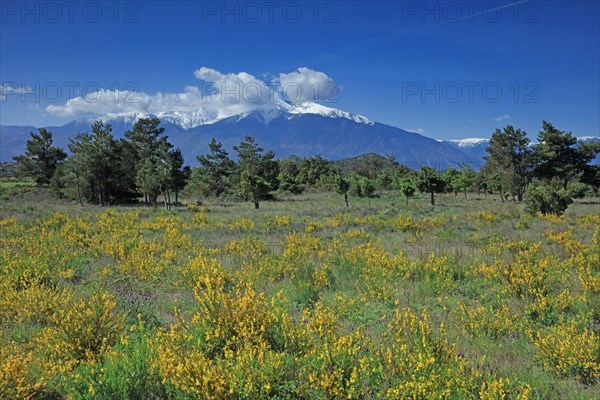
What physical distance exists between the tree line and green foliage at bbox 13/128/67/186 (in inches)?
4.9

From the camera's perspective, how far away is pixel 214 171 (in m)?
56.7

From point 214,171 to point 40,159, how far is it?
27.0 m

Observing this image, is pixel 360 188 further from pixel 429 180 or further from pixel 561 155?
pixel 561 155

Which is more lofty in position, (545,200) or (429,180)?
(429,180)

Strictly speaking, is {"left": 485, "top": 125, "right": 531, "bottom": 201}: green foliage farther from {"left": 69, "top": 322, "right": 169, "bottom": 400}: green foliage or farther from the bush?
{"left": 69, "top": 322, "right": 169, "bottom": 400}: green foliage

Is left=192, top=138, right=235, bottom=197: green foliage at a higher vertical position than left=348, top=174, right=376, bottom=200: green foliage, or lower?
higher

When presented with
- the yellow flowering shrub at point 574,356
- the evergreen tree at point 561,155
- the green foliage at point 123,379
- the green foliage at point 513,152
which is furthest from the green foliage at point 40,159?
the evergreen tree at point 561,155

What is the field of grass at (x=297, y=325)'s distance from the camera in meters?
3.55

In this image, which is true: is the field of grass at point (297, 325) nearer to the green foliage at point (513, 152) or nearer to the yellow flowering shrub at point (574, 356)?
the yellow flowering shrub at point (574, 356)

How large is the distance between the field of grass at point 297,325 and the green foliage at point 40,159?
5318 centimetres

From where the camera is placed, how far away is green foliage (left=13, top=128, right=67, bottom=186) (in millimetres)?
53219

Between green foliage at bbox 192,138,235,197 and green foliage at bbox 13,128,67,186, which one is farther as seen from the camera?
green foliage at bbox 192,138,235,197

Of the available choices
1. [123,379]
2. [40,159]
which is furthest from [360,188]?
[40,159]

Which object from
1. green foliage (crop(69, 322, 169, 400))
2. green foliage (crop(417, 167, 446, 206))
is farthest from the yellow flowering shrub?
green foliage (crop(417, 167, 446, 206))
